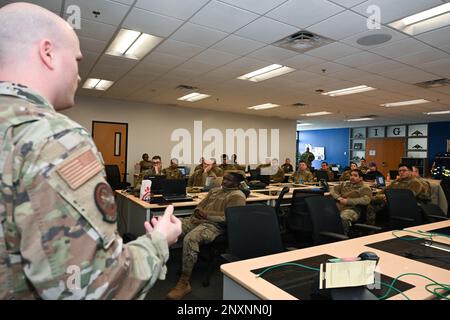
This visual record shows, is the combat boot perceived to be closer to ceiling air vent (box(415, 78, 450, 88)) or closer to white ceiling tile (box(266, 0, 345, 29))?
white ceiling tile (box(266, 0, 345, 29))

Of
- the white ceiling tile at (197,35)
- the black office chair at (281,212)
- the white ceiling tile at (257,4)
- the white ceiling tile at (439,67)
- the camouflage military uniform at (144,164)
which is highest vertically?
the white ceiling tile at (197,35)

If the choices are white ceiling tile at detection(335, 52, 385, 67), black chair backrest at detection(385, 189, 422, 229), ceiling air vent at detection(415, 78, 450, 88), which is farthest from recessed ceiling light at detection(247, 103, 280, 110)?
black chair backrest at detection(385, 189, 422, 229)

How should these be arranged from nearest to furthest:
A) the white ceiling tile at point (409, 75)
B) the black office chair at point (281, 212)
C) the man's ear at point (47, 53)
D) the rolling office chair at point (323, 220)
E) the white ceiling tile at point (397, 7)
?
the man's ear at point (47, 53), the rolling office chair at point (323, 220), the white ceiling tile at point (397, 7), the black office chair at point (281, 212), the white ceiling tile at point (409, 75)

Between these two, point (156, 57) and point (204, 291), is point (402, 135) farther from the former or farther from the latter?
point (204, 291)

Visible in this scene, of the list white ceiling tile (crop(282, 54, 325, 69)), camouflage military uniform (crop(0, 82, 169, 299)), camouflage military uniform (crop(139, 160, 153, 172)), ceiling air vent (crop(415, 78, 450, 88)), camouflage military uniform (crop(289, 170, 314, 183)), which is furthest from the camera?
camouflage military uniform (crop(139, 160, 153, 172))

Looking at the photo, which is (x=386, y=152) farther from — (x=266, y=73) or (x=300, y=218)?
(x=300, y=218)

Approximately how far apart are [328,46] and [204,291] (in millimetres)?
3347

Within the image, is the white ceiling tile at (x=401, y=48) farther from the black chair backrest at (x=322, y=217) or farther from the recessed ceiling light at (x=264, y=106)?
the recessed ceiling light at (x=264, y=106)

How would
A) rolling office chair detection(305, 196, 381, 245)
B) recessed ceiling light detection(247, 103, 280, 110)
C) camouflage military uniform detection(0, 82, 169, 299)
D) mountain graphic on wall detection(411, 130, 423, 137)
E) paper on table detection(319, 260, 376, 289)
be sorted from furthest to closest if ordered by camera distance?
1. mountain graphic on wall detection(411, 130, 423, 137)
2. recessed ceiling light detection(247, 103, 280, 110)
3. rolling office chair detection(305, 196, 381, 245)
4. paper on table detection(319, 260, 376, 289)
5. camouflage military uniform detection(0, 82, 169, 299)

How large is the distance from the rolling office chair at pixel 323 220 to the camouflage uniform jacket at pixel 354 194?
1.40 meters

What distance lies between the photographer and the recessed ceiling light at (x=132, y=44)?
3717 mm

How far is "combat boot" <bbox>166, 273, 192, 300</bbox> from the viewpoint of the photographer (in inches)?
102

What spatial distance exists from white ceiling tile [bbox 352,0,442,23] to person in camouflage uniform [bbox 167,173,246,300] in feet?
7.07

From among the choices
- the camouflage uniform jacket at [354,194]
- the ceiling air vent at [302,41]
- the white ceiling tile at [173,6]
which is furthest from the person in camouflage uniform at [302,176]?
the white ceiling tile at [173,6]
